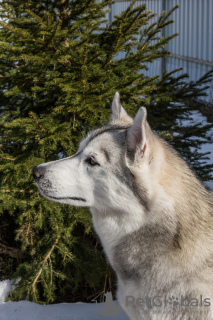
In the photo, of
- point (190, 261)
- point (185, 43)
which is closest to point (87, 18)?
point (190, 261)

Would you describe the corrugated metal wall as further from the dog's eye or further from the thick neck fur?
the dog's eye

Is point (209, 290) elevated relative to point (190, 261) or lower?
lower

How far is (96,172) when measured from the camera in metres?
2.05

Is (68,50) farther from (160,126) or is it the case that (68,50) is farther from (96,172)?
(96,172)

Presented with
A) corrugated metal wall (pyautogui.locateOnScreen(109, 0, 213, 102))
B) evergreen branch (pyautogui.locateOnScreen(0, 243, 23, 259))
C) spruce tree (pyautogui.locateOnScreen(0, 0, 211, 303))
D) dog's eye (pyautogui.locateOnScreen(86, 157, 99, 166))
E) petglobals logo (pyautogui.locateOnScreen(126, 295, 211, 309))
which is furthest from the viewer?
corrugated metal wall (pyautogui.locateOnScreen(109, 0, 213, 102))

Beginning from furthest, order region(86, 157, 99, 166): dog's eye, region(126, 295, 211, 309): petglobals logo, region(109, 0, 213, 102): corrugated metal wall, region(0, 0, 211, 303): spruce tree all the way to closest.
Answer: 1. region(109, 0, 213, 102): corrugated metal wall
2. region(0, 0, 211, 303): spruce tree
3. region(86, 157, 99, 166): dog's eye
4. region(126, 295, 211, 309): petglobals logo

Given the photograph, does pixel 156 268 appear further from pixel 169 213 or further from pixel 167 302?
pixel 169 213

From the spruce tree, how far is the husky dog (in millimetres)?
1012

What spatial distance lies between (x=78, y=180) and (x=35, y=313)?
1.82 meters

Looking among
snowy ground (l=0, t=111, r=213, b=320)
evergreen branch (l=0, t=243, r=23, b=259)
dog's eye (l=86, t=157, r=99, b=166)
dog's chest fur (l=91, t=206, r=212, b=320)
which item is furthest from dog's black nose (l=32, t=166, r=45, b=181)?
evergreen branch (l=0, t=243, r=23, b=259)

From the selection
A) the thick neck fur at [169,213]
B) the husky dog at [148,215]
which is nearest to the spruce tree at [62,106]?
the husky dog at [148,215]

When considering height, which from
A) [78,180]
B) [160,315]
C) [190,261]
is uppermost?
[78,180]

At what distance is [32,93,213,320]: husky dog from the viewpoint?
1.98m

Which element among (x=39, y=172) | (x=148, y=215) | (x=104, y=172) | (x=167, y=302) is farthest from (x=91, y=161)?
(x=167, y=302)
